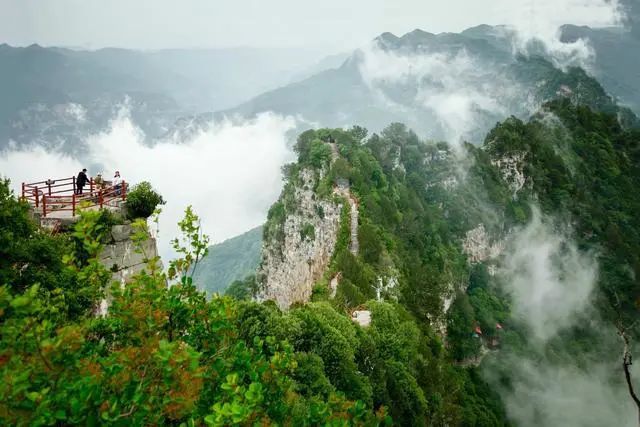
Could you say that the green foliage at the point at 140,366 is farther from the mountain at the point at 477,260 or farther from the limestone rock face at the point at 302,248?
the limestone rock face at the point at 302,248

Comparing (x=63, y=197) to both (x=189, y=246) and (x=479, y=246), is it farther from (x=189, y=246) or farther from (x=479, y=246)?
(x=479, y=246)

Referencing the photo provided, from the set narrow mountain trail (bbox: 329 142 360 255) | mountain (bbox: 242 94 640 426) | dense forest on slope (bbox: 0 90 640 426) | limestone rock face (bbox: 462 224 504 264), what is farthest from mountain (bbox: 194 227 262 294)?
narrow mountain trail (bbox: 329 142 360 255)

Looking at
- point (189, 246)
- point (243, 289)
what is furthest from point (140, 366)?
point (243, 289)

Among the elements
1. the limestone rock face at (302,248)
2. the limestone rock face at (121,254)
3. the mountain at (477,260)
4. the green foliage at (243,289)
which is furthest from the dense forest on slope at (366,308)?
the limestone rock face at (302,248)

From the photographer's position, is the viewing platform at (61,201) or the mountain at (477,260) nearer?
the viewing platform at (61,201)

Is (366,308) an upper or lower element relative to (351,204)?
lower
